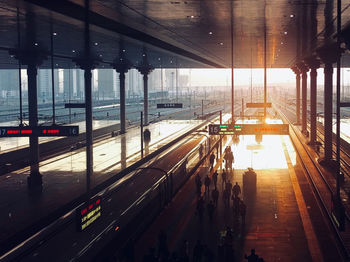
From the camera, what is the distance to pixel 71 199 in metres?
16.2

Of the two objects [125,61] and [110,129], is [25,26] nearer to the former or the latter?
[125,61]

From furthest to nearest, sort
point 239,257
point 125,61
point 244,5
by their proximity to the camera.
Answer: point 125,61, point 244,5, point 239,257

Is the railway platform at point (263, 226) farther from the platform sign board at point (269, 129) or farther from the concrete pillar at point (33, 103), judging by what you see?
the concrete pillar at point (33, 103)

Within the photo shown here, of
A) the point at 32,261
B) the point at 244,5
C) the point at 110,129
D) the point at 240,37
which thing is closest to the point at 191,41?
the point at 240,37

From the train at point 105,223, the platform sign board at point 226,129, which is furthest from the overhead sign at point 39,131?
the platform sign board at point 226,129

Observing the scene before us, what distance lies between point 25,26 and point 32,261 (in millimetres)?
10058

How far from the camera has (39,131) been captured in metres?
15.3

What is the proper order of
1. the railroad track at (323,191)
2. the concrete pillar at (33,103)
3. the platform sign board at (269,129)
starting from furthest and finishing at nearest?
the concrete pillar at (33,103)
the platform sign board at (269,129)
the railroad track at (323,191)

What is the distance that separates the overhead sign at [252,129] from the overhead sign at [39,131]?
22.9 feet

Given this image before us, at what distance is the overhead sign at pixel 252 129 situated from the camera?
18562 mm

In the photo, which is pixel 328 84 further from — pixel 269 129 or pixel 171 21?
pixel 171 21

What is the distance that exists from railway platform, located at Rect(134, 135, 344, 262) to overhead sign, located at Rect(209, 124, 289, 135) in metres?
2.62

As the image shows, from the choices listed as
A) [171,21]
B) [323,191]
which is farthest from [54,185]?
[323,191]

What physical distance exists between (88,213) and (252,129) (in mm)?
11175
